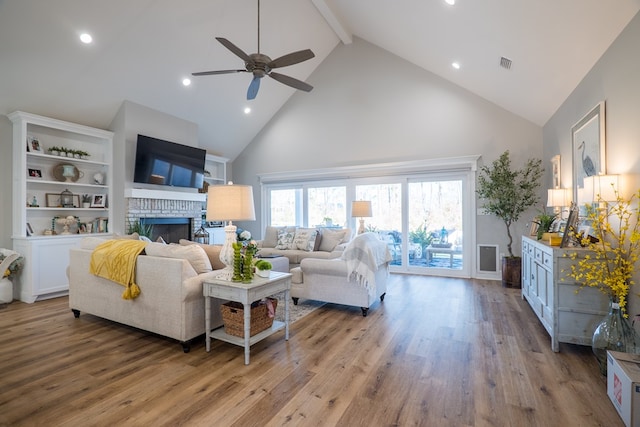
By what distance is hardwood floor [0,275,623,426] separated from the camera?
1.91 meters

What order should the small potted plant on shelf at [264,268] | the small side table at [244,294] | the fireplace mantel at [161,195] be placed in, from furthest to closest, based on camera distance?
the fireplace mantel at [161,195], the small potted plant on shelf at [264,268], the small side table at [244,294]

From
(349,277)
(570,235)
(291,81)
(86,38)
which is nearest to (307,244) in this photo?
(349,277)

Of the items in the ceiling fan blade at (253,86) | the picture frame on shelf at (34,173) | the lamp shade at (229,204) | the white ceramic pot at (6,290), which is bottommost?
the white ceramic pot at (6,290)

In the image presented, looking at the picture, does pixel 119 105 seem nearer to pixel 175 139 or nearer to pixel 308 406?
pixel 175 139

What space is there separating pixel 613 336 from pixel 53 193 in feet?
23.2

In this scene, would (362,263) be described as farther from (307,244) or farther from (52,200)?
(52,200)

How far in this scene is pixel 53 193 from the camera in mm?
5039

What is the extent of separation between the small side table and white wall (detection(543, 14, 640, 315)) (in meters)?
2.85

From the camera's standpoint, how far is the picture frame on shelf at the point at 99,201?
17.8 feet

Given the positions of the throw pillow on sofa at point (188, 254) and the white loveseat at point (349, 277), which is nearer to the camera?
the throw pillow on sofa at point (188, 254)

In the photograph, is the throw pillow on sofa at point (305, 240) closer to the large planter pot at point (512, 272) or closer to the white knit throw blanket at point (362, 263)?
the white knit throw blanket at point (362, 263)

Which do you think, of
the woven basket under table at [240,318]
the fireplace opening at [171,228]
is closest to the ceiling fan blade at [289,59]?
the woven basket under table at [240,318]

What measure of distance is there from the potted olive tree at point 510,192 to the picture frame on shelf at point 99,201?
6.57 meters

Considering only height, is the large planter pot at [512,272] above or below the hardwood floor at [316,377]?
above
